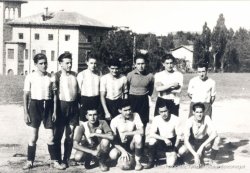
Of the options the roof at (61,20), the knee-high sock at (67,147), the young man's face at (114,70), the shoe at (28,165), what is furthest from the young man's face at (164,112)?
the roof at (61,20)

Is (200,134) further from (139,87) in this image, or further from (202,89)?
(139,87)

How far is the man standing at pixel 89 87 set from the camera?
725 cm

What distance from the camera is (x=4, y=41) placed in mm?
64438

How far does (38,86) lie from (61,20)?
52.1 metres

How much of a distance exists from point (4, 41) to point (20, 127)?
56382 millimetres

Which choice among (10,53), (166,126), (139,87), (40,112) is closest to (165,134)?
(166,126)

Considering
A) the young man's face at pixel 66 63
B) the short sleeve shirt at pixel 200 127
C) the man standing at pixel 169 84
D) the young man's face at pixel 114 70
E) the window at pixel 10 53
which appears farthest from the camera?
the window at pixel 10 53

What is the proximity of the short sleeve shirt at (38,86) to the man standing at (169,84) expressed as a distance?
2.09 meters

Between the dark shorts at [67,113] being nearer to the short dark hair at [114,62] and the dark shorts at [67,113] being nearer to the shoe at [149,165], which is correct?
the short dark hair at [114,62]

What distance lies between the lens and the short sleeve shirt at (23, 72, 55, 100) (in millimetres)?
6820

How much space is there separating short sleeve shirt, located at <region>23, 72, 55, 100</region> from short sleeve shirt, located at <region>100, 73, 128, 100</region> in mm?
1028

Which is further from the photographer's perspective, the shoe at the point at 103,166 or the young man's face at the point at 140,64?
the young man's face at the point at 140,64

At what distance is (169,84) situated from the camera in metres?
7.52

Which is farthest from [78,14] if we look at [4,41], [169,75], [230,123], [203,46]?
[169,75]
